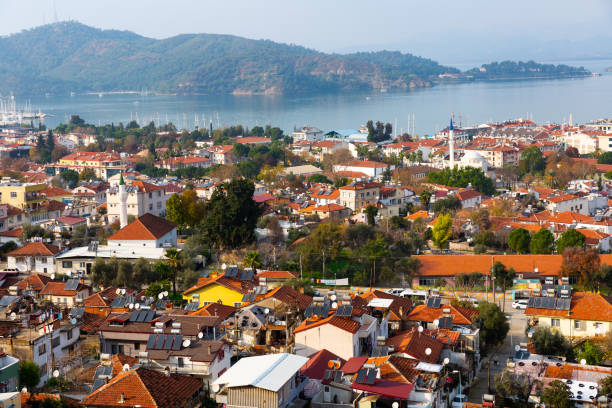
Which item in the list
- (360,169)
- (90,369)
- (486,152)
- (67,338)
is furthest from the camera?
(486,152)

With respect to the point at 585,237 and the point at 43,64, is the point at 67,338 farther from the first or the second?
the point at 43,64

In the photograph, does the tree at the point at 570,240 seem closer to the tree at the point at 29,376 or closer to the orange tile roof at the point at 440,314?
the orange tile roof at the point at 440,314

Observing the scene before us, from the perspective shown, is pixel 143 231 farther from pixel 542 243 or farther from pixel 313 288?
pixel 542 243

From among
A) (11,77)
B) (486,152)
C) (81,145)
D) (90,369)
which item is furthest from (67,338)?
(11,77)

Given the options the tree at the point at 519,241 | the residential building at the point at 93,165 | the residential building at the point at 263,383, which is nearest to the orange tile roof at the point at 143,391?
the residential building at the point at 263,383

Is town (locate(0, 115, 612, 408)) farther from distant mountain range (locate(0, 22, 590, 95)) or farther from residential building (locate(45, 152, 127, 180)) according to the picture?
distant mountain range (locate(0, 22, 590, 95))

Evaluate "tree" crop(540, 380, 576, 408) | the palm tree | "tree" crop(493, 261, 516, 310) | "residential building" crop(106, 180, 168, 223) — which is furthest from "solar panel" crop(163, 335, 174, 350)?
"residential building" crop(106, 180, 168, 223)

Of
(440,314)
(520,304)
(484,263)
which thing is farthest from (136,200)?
(440,314)
